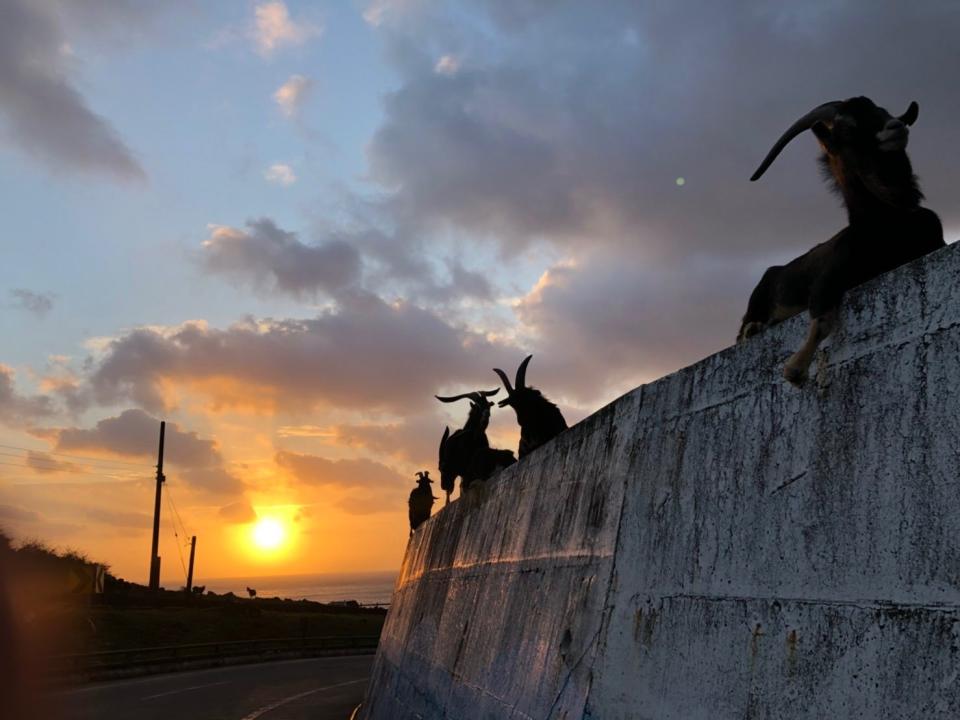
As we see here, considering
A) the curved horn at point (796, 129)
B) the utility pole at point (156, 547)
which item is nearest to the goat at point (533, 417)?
the curved horn at point (796, 129)

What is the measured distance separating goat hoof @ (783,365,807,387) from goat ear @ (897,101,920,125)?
132 centimetres

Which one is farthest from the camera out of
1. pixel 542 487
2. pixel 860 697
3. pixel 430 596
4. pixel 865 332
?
pixel 430 596

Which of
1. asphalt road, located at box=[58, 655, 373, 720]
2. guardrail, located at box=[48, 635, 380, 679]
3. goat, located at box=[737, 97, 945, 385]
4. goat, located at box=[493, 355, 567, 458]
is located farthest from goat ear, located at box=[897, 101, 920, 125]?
guardrail, located at box=[48, 635, 380, 679]

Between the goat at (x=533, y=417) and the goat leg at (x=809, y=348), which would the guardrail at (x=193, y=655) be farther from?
the goat leg at (x=809, y=348)

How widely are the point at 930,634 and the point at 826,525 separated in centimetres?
70

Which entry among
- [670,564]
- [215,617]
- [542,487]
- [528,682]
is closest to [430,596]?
[542,487]

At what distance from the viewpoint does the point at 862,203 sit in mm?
4250

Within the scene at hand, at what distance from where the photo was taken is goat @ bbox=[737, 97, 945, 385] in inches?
151

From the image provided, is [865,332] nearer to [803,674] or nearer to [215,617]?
[803,674]

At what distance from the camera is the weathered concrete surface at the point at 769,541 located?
2973 mm

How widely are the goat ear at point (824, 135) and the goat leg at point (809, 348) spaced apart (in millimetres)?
1093

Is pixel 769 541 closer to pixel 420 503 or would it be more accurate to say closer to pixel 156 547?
pixel 420 503

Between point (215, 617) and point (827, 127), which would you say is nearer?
point (827, 127)

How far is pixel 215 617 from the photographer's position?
132ft
